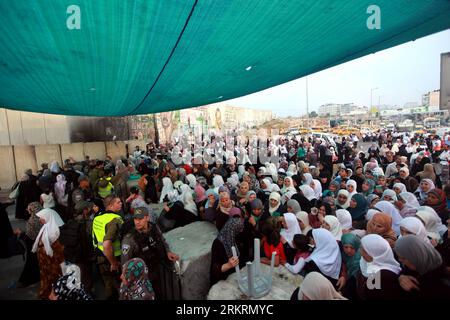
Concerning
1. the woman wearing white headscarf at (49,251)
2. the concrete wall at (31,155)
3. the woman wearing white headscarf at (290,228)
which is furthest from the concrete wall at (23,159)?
the woman wearing white headscarf at (290,228)

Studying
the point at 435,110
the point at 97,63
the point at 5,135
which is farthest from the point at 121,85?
the point at 435,110

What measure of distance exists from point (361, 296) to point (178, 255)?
1.77 m

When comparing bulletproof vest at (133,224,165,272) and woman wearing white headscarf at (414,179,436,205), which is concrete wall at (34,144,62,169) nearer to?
bulletproof vest at (133,224,165,272)

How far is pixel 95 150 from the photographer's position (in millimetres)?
11344

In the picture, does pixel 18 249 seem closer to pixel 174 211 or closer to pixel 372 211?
pixel 174 211

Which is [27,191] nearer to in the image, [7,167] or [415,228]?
[7,167]

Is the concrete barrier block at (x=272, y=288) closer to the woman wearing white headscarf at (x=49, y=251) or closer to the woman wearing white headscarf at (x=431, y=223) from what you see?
the woman wearing white headscarf at (x=431, y=223)

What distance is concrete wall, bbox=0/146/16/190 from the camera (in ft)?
28.0

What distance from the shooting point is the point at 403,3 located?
1.91 metres

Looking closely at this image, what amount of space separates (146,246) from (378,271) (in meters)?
2.08

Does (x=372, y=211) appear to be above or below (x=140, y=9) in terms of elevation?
below

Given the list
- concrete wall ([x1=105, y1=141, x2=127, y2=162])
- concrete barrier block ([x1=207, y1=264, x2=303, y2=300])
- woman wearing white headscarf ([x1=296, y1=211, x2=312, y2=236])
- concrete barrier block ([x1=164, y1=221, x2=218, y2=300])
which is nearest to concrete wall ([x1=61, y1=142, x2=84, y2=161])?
concrete wall ([x1=105, y1=141, x2=127, y2=162])

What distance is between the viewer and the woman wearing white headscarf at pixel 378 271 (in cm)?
174

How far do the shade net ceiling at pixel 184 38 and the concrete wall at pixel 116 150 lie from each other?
27.7 ft
